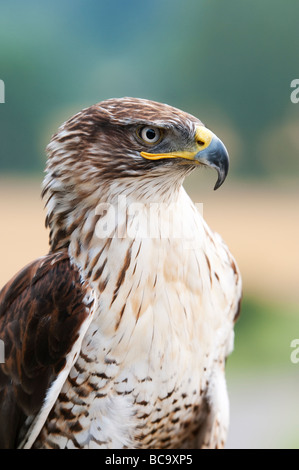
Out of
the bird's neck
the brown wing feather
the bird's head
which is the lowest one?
the brown wing feather

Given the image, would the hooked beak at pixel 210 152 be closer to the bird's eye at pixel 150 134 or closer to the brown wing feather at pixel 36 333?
the bird's eye at pixel 150 134

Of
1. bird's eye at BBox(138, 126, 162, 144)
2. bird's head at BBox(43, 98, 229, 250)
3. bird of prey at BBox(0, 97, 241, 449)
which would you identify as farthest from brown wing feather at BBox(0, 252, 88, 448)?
bird's eye at BBox(138, 126, 162, 144)

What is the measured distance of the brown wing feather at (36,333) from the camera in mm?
1778

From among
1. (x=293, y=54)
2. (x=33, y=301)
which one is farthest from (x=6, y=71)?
(x=33, y=301)

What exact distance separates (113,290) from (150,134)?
408mm

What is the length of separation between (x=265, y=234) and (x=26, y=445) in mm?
6658

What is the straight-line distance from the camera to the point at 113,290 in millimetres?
1793

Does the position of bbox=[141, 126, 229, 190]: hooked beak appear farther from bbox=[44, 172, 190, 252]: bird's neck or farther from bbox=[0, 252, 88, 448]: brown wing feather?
bbox=[0, 252, 88, 448]: brown wing feather

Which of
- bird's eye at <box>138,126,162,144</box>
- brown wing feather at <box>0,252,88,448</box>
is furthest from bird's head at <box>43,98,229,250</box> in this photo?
brown wing feather at <box>0,252,88,448</box>

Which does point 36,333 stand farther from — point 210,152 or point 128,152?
point 210,152

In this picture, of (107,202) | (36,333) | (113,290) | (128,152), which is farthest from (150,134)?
(36,333)

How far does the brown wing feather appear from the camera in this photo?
1.78 meters

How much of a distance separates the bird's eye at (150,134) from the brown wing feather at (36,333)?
373 mm

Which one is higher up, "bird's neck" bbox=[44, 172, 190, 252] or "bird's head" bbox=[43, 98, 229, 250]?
"bird's head" bbox=[43, 98, 229, 250]
